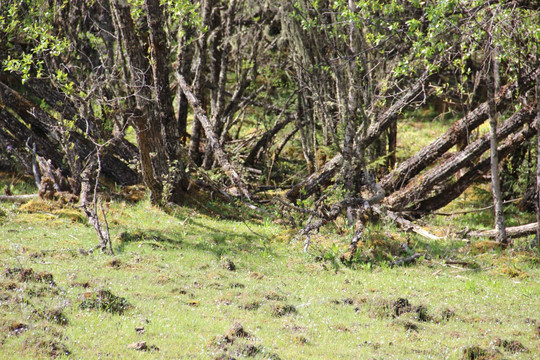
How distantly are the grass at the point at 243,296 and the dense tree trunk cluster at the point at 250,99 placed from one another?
1233mm

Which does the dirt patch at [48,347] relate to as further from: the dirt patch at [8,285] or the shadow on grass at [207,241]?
the shadow on grass at [207,241]

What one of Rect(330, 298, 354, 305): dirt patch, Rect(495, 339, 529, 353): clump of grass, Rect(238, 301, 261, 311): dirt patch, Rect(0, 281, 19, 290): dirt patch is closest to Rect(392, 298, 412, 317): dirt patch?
Rect(330, 298, 354, 305): dirt patch

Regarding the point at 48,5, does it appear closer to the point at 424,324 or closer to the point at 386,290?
the point at 386,290

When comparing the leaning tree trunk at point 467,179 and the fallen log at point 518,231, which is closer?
the fallen log at point 518,231

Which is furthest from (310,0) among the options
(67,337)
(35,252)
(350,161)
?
(67,337)

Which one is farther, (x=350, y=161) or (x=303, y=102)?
(x=303, y=102)

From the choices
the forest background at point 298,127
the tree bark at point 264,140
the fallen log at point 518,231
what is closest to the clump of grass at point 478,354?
the forest background at point 298,127

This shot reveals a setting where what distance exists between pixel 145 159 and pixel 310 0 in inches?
239

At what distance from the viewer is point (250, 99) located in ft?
58.9

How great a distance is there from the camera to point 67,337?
20.1 ft

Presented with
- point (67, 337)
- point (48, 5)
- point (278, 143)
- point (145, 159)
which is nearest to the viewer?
point (67, 337)

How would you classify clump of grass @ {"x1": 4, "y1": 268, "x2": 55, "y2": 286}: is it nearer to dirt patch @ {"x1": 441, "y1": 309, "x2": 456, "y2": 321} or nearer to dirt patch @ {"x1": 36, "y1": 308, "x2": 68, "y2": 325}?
dirt patch @ {"x1": 36, "y1": 308, "x2": 68, "y2": 325}

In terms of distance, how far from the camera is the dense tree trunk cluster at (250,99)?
39.0 ft

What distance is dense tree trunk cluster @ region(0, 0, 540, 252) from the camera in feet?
39.0
